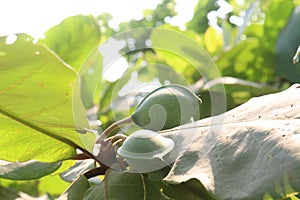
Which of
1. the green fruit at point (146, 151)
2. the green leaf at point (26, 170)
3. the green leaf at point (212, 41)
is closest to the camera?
the green fruit at point (146, 151)

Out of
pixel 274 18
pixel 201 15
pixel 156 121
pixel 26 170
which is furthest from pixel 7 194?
pixel 201 15

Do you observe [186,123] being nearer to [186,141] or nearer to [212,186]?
→ [186,141]

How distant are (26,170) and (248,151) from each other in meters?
0.40

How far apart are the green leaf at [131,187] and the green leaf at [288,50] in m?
0.72

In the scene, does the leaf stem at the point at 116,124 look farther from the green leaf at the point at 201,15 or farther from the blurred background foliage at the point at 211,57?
the green leaf at the point at 201,15

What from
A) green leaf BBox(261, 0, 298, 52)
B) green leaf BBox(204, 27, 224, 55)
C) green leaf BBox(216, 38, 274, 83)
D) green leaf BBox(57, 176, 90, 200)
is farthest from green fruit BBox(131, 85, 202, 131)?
green leaf BBox(204, 27, 224, 55)

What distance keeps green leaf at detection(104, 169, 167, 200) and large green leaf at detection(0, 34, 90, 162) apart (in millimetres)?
77

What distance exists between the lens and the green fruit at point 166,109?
2.35 ft

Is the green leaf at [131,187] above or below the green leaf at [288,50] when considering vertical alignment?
above

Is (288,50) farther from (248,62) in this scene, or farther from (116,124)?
(116,124)

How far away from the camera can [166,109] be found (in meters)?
0.71

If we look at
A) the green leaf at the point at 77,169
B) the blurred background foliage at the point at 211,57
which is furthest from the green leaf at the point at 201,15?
the green leaf at the point at 77,169

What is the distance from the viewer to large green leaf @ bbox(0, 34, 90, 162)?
26.8 inches

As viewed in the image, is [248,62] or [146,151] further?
[248,62]
